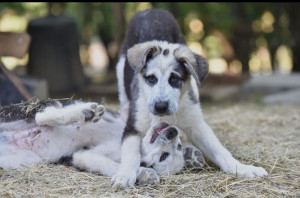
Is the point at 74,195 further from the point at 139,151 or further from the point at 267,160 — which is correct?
the point at 267,160

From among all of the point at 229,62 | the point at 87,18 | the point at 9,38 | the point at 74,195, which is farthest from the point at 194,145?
the point at 229,62

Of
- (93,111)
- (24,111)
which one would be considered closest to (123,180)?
(93,111)

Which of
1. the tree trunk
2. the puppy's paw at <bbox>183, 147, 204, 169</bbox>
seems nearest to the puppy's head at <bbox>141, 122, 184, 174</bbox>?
the puppy's paw at <bbox>183, 147, 204, 169</bbox>

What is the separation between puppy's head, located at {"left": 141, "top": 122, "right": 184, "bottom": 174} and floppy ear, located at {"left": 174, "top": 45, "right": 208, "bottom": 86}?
19.3 inches

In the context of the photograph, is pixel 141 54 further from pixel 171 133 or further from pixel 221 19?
pixel 221 19

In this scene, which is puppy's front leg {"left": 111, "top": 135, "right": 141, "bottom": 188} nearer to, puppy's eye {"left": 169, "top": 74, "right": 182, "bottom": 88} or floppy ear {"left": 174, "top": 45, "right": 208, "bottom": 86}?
puppy's eye {"left": 169, "top": 74, "right": 182, "bottom": 88}

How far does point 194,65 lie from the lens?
4.36 m

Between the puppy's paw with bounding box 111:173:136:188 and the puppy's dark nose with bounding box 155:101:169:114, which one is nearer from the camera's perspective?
the puppy's paw with bounding box 111:173:136:188

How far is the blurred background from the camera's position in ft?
32.4

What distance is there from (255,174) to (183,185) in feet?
2.15

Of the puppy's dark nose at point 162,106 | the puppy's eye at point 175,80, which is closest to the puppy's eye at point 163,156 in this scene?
the puppy's dark nose at point 162,106

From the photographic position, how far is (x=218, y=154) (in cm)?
445

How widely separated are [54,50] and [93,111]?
5973 millimetres

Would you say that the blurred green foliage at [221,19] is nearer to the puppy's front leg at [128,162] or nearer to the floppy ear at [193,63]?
the floppy ear at [193,63]
